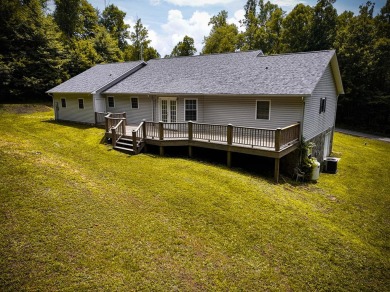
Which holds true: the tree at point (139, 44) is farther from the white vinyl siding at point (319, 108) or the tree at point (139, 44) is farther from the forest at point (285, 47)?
the white vinyl siding at point (319, 108)

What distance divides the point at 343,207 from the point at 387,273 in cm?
407

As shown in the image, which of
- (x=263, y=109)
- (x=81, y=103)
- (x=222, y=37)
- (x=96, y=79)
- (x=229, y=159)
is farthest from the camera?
(x=222, y=37)

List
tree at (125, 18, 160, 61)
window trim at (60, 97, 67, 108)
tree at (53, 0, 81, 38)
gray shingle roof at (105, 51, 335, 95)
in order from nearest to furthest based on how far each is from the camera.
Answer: gray shingle roof at (105, 51, 335, 95)
window trim at (60, 97, 67, 108)
tree at (53, 0, 81, 38)
tree at (125, 18, 160, 61)

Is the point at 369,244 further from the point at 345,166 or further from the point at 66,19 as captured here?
the point at 66,19

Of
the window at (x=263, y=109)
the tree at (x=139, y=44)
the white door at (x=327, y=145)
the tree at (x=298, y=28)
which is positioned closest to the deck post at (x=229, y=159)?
the window at (x=263, y=109)

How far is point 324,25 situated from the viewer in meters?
34.9

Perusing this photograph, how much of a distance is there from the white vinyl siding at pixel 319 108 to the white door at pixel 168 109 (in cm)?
834

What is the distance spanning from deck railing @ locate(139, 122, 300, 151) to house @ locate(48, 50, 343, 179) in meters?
0.05

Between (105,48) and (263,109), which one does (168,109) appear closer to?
(263,109)

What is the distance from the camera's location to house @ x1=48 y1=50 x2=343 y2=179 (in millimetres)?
12766

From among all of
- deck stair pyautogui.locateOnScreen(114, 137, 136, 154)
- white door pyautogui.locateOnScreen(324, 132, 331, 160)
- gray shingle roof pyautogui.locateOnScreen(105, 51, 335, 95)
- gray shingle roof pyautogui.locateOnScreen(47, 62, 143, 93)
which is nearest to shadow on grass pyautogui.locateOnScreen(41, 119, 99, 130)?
gray shingle roof pyautogui.locateOnScreen(47, 62, 143, 93)

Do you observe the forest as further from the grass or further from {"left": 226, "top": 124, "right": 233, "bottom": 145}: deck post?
{"left": 226, "top": 124, "right": 233, "bottom": 145}: deck post

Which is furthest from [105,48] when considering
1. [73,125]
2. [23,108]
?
[73,125]

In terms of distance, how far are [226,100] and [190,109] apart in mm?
2618
